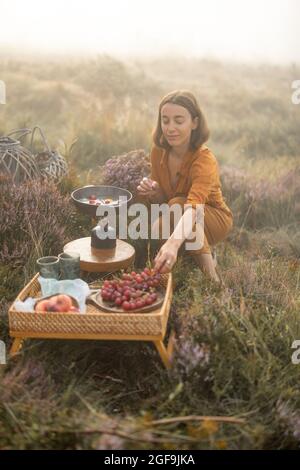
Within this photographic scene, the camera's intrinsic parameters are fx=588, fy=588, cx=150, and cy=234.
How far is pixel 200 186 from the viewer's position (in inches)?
138

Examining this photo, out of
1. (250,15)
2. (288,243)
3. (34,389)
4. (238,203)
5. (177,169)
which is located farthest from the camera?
(250,15)

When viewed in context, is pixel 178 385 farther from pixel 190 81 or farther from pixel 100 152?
pixel 190 81

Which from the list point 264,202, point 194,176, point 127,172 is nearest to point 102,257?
point 194,176

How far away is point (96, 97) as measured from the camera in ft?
19.1

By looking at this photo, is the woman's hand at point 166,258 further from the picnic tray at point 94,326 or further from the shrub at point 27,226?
the shrub at point 27,226

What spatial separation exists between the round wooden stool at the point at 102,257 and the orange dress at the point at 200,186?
45 cm

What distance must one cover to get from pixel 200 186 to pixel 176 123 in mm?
415

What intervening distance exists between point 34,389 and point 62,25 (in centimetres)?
363

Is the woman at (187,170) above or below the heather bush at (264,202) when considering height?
above

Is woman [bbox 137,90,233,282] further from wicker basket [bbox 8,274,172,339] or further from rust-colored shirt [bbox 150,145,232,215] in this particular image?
wicker basket [bbox 8,274,172,339]

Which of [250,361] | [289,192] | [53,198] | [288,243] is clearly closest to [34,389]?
[250,361]

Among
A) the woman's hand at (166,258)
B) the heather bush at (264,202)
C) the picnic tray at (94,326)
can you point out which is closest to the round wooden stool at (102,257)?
the woman's hand at (166,258)

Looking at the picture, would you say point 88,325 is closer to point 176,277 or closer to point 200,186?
point 176,277

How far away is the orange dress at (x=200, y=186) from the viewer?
3541mm
